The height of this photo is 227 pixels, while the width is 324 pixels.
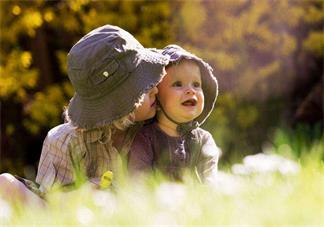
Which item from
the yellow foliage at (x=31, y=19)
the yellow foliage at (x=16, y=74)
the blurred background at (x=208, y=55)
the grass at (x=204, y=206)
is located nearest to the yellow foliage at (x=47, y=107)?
the blurred background at (x=208, y=55)

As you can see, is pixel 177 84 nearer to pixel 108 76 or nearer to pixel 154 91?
pixel 154 91

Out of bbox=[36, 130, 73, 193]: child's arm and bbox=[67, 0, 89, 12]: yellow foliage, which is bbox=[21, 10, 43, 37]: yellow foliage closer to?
bbox=[67, 0, 89, 12]: yellow foliage

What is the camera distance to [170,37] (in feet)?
27.0

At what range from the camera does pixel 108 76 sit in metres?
3.19

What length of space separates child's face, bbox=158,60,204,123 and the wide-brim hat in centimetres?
4

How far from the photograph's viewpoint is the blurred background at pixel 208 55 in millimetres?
7980

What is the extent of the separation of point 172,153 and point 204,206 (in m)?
1.21

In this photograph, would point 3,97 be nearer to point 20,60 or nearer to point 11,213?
point 20,60

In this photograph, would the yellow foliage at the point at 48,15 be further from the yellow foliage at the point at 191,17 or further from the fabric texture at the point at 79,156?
the fabric texture at the point at 79,156

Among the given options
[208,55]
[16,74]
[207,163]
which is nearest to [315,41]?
[208,55]

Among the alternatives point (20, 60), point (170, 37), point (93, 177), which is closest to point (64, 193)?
point (93, 177)

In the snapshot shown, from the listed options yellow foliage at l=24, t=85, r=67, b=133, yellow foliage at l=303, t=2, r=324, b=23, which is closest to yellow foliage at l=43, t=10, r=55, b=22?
yellow foliage at l=24, t=85, r=67, b=133

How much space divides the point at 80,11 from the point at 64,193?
529 centimetres

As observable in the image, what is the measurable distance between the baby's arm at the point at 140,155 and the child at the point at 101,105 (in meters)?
0.04
